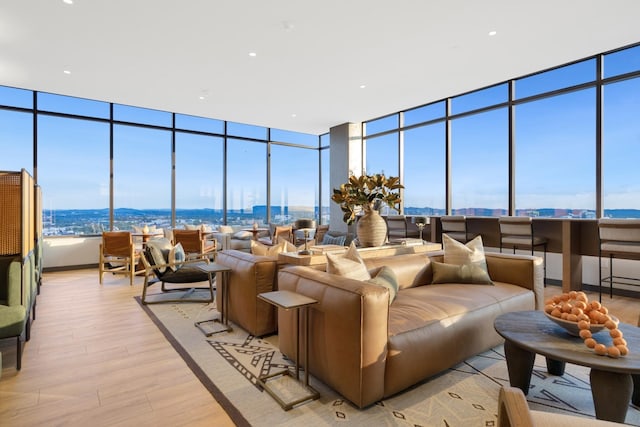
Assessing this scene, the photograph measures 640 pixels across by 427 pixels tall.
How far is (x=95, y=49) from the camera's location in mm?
4535

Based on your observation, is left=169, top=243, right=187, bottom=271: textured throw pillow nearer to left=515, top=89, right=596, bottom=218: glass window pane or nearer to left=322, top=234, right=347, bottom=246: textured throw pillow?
left=322, top=234, right=347, bottom=246: textured throw pillow

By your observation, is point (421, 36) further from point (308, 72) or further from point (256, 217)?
point (256, 217)

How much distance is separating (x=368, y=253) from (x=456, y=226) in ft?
10.3

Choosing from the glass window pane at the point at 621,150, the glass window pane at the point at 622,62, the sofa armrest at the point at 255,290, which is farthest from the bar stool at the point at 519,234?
the sofa armrest at the point at 255,290

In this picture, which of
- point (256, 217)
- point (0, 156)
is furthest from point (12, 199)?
point (256, 217)

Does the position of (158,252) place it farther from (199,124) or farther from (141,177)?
(199,124)

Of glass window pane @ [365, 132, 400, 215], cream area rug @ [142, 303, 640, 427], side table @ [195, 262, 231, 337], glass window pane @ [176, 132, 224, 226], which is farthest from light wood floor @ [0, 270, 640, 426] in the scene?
glass window pane @ [365, 132, 400, 215]

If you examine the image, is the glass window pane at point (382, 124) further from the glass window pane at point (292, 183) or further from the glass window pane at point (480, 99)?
the glass window pane at point (292, 183)

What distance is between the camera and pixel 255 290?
3.02m

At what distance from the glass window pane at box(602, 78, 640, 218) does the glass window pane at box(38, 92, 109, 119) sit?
29.3 feet

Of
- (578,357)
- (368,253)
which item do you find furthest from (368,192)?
(578,357)

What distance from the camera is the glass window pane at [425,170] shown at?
7.07 metres

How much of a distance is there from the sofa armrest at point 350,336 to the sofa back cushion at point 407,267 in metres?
0.83

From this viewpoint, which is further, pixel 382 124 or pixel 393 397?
pixel 382 124
